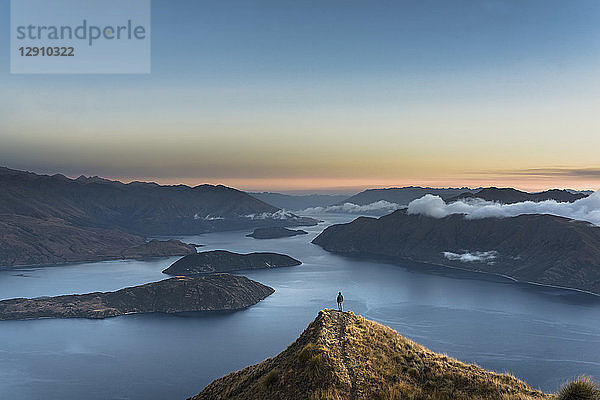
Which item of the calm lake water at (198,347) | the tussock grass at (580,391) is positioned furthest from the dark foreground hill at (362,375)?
the calm lake water at (198,347)

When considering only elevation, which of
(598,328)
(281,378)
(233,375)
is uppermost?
(281,378)

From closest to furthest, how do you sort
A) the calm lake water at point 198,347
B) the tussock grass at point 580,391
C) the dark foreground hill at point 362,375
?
the tussock grass at point 580,391 < the dark foreground hill at point 362,375 < the calm lake water at point 198,347

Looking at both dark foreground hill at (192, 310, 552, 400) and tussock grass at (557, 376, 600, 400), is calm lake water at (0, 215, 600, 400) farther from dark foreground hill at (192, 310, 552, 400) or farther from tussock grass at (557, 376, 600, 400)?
tussock grass at (557, 376, 600, 400)

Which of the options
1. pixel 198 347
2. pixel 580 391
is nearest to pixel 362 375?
pixel 580 391

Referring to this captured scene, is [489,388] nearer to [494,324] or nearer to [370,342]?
[370,342]

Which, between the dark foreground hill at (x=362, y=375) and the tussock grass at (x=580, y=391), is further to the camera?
the dark foreground hill at (x=362, y=375)

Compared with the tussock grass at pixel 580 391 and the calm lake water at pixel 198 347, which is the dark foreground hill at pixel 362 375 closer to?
the tussock grass at pixel 580 391

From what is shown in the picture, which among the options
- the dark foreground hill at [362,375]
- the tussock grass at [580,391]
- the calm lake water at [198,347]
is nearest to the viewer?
the tussock grass at [580,391]

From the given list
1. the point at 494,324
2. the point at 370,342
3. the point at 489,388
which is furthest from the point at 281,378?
the point at 494,324
